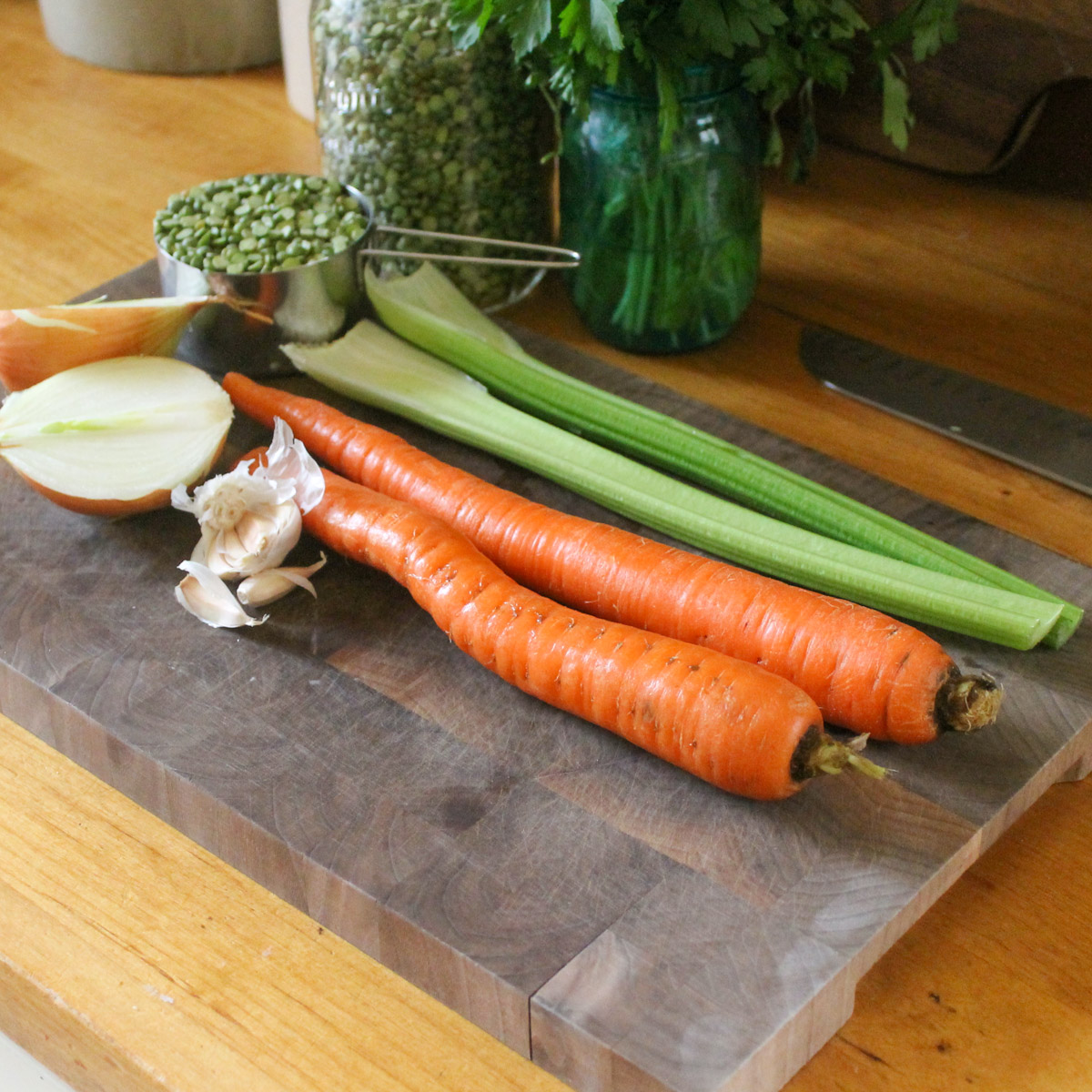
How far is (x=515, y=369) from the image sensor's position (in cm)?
125

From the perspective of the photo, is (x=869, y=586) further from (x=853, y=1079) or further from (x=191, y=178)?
(x=191, y=178)

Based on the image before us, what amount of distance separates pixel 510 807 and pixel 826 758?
0.66 feet

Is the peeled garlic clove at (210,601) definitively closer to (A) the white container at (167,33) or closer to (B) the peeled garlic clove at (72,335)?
(B) the peeled garlic clove at (72,335)

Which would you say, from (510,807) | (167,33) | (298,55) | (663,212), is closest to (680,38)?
(663,212)

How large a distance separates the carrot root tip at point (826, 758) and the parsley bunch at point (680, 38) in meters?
0.55

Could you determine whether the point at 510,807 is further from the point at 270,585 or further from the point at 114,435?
the point at 114,435

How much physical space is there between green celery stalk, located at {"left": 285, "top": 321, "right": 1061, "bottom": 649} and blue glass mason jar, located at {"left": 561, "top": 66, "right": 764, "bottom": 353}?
19cm

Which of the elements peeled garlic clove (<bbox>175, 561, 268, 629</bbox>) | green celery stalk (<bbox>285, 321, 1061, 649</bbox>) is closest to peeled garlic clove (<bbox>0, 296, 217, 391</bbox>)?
green celery stalk (<bbox>285, 321, 1061, 649</bbox>)

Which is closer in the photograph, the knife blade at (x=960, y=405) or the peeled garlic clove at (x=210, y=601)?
the peeled garlic clove at (x=210, y=601)

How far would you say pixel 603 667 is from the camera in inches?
37.1

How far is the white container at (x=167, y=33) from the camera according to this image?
1.89 m

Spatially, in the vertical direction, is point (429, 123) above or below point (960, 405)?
above

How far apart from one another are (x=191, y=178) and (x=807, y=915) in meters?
1.28

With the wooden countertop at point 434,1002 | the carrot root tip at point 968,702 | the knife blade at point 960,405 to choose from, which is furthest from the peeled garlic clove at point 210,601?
the knife blade at point 960,405
